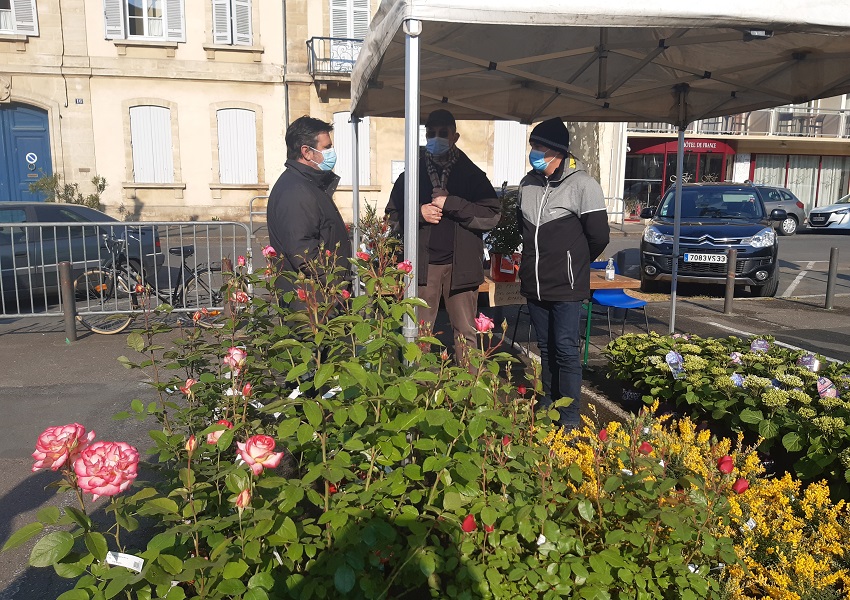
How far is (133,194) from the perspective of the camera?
23000mm

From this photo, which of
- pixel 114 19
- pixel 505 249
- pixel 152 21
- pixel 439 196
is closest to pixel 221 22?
pixel 152 21

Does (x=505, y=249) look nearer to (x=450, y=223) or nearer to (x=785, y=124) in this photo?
(x=450, y=223)

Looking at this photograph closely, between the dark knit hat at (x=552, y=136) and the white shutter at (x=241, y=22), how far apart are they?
21273 millimetres

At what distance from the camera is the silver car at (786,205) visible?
82.0ft

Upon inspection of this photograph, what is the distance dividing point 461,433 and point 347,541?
472mm

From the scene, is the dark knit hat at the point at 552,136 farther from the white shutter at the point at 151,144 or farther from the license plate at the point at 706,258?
the white shutter at the point at 151,144

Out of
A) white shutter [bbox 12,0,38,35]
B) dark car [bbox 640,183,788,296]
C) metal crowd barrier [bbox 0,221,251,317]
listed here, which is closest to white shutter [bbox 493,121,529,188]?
dark car [bbox 640,183,788,296]


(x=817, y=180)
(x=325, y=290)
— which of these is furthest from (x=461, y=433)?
(x=817, y=180)

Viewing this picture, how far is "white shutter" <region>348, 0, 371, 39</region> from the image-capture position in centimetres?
A: 2400

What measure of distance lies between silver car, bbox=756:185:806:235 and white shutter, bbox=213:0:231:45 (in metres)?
18.8

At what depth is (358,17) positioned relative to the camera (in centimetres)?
2408

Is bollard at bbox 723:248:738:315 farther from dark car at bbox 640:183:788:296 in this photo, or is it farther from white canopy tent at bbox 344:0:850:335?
white canopy tent at bbox 344:0:850:335

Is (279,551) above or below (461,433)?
below

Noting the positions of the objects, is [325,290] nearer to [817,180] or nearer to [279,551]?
[279,551]
